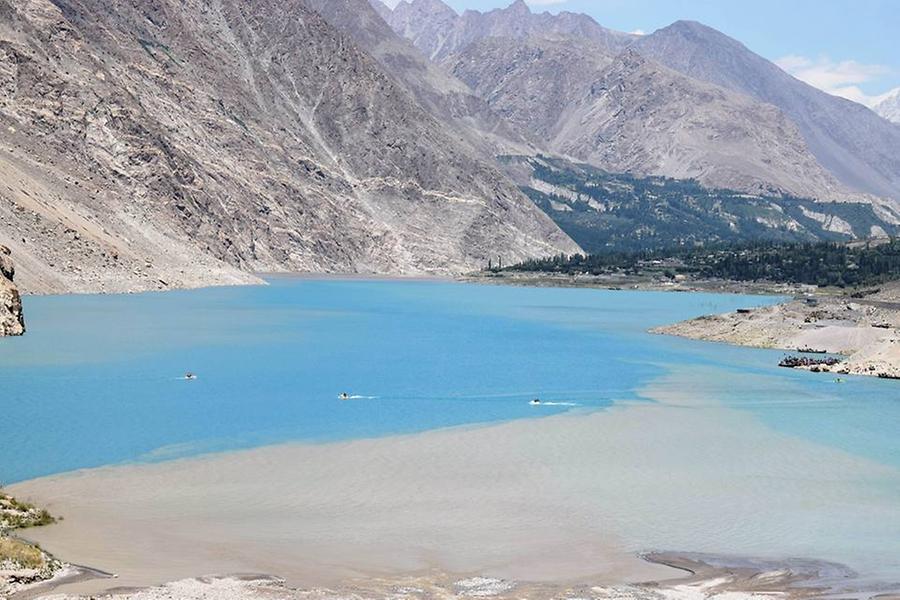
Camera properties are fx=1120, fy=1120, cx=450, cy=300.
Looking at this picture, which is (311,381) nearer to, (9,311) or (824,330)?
(9,311)

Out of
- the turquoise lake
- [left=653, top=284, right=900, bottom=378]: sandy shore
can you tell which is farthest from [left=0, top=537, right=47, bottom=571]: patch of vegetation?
[left=653, top=284, right=900, bottom=378]: sandy shore

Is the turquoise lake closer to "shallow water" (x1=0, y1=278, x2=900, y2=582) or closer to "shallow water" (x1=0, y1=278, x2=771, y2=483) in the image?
"shallow water" (x1=0, y1=278, x2=771, y2=483)

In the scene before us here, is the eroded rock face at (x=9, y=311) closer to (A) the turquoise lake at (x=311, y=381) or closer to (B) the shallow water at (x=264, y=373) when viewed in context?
(B) the shallow water at (x=264, y=373)

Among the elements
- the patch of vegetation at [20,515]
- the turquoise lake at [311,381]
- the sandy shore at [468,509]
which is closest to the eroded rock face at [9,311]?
the turquoise lake at [311,381]

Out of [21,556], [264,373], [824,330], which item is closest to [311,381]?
[264,373]

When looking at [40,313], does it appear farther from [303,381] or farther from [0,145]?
[0,145]

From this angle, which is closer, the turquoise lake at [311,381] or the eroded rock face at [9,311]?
the turquoise lake at [311,381]
